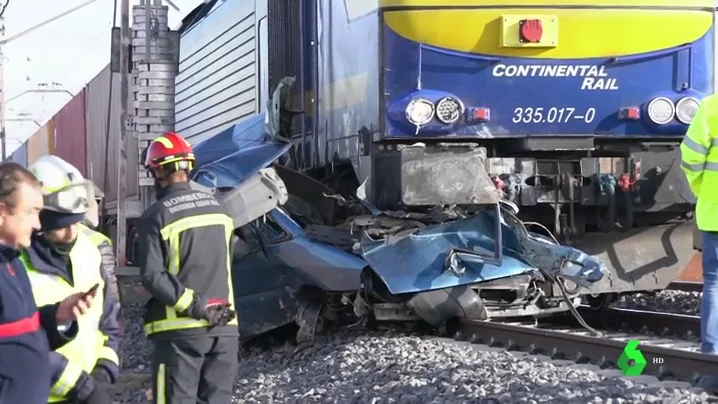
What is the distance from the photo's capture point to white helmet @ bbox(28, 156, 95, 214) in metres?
3.53

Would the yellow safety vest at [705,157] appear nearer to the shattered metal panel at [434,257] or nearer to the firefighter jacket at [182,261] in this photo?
the shattered metal panel at [434,257]

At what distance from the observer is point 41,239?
357 cm

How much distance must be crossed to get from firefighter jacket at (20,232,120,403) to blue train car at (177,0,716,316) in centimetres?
357

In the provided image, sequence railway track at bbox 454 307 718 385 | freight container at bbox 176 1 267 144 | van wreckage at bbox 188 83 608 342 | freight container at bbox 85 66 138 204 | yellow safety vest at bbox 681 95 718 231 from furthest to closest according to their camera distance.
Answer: freight container at bbox 85 66 138 204 < freight container at bbox 176 1 267 144 < van wreckage at bbox 188 83 608 342 < yellow safety vest at bbox 681 95 718 231 < railway track at bbox 454 307 718 385

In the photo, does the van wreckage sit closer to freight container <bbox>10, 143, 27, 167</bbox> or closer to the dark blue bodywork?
the dark blue bodywork

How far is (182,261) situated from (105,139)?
15357mm

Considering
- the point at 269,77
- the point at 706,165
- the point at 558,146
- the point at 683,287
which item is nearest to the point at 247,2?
the point at 269,77

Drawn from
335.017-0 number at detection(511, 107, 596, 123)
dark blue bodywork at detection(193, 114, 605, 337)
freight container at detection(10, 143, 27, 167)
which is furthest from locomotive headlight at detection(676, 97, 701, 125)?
freight container at detection(10, 143, 27, 167)

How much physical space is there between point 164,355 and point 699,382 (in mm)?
2345

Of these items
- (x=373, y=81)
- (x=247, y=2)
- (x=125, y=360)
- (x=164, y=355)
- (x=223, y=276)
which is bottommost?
(x=125, y=360)

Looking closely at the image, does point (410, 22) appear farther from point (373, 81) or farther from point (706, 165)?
point (706, 165)

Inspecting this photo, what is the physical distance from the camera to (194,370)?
480 cm

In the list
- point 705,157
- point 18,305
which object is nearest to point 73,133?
point 705,157

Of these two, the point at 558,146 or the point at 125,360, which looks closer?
the point at 558,146
